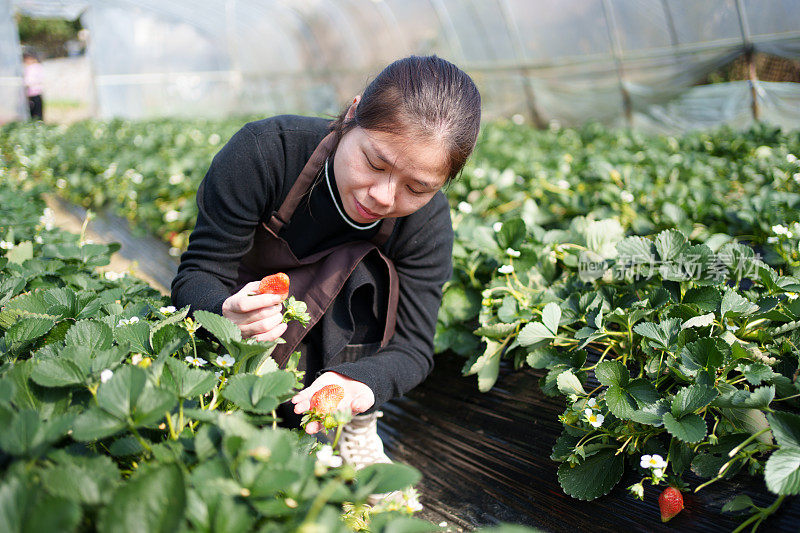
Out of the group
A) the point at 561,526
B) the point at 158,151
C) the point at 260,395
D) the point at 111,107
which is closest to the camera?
the point at 260,395

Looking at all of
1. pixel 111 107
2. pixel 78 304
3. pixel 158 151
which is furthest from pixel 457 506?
pixel 111 107

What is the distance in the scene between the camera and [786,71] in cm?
534

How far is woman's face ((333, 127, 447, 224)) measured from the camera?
1.10 metres

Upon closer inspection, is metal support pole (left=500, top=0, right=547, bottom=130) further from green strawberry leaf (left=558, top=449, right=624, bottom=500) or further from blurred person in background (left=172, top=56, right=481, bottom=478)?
green strawberry leaf (left=558, top=449, right=624, bottom=500)

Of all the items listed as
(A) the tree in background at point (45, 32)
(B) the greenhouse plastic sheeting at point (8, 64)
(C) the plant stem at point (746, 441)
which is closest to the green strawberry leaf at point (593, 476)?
(C) the plant stem at point (746, 441)

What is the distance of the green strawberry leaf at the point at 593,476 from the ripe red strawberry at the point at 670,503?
0.31 ft

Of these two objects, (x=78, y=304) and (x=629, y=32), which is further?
(x=629, y=32)

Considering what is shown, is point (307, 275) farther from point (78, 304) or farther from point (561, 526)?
point (561, 526)

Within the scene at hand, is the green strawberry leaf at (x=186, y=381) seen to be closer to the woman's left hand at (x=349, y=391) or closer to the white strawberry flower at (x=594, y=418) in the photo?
the woman's left hand at (x=349, y=391)

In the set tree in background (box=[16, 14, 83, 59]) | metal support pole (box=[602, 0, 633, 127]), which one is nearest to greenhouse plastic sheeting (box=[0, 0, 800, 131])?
metal support pole (box=[602, 0, 633, 127])

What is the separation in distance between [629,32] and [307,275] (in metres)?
6.19

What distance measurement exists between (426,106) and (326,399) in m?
0.57

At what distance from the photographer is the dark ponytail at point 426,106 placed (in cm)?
110

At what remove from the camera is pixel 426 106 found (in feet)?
3.64
